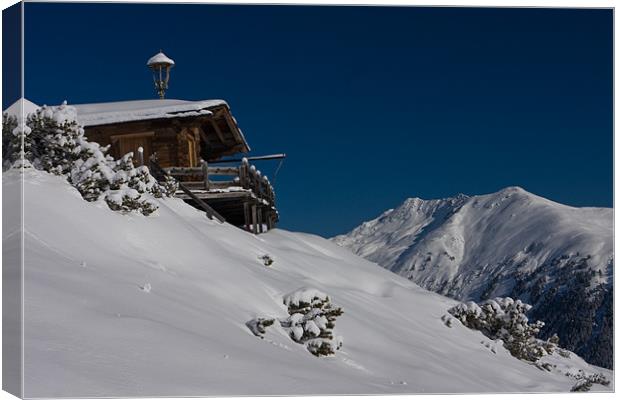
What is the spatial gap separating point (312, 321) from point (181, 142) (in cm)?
1651

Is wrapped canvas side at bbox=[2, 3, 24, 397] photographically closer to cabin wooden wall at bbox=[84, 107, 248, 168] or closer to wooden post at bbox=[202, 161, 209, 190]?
A: wooden post at bbox=[202, 161, 209, 190]

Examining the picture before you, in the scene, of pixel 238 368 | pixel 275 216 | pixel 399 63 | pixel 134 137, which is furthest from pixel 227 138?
pixel 238 368

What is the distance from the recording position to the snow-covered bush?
1545cm

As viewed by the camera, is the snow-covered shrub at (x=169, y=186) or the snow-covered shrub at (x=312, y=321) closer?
the snow-covered shrub at (x=312, y=321)

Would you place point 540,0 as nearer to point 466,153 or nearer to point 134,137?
point 466,153

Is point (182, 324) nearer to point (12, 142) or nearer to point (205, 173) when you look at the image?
point (12, 142)

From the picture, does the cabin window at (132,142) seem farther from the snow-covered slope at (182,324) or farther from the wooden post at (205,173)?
the snow-covered slope at (182,324)

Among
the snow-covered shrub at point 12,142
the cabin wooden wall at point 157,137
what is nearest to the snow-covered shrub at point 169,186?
the cabin wooden wall at point 157,137

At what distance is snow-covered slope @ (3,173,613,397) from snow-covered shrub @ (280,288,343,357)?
17 centimetres

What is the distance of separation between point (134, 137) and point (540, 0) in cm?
1735

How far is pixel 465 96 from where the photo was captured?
15117 mm

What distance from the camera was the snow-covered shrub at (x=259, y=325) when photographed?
11.4 m

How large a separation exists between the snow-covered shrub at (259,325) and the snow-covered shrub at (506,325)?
423 inches

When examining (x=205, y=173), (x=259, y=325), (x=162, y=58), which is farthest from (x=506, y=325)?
(x=259, y=325)
